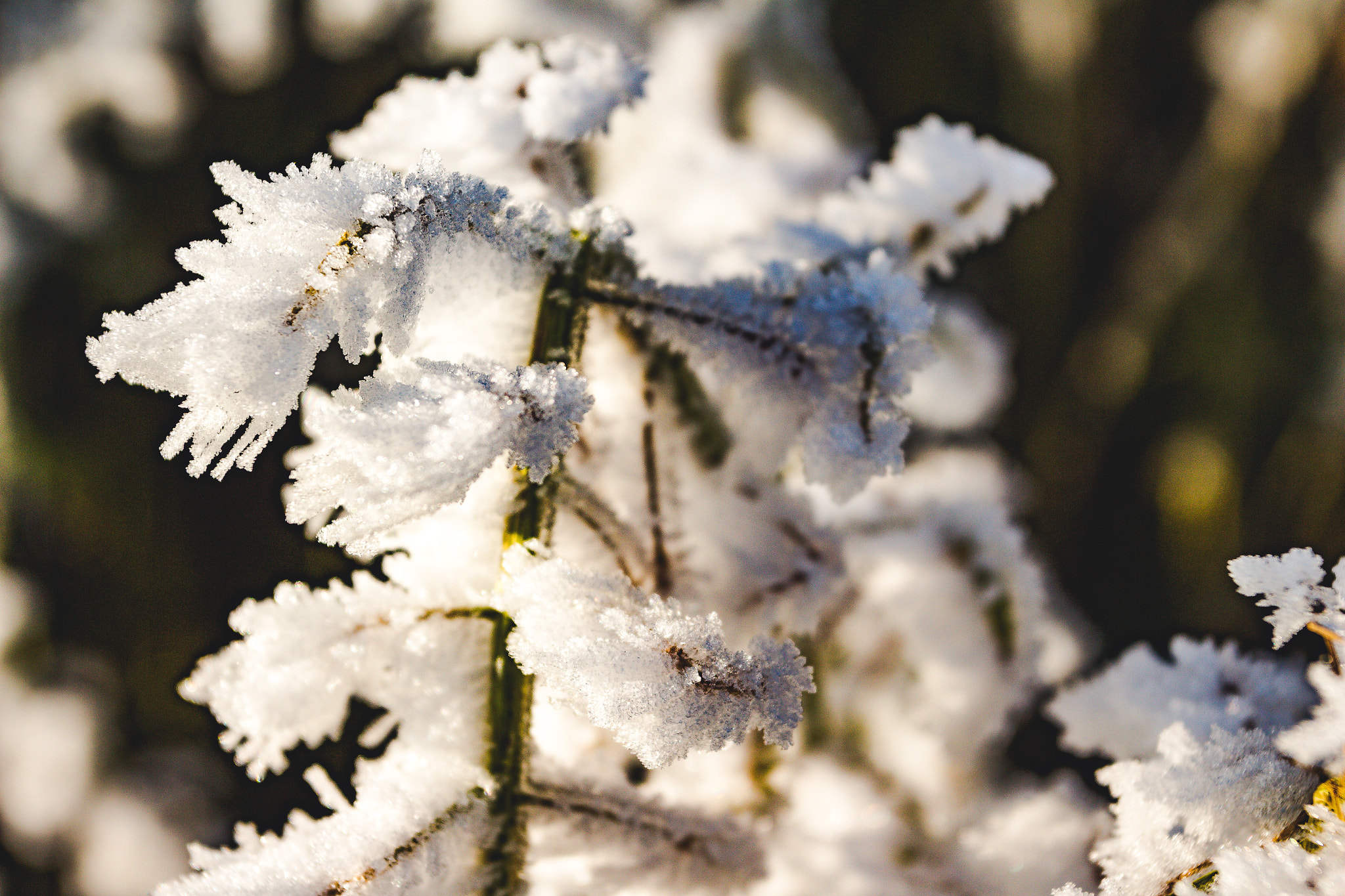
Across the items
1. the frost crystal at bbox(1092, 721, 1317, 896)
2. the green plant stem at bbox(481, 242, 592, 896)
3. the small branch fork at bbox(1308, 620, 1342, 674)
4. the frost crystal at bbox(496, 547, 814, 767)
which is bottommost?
the frost crystal at bbox(1092, 721, 1317, 896)

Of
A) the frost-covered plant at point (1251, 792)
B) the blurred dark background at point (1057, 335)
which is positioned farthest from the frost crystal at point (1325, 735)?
the blurred dark background at point (1057, 335)

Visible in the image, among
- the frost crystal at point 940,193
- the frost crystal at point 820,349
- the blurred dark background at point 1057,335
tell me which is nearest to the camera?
the frost crystal at point 820,349

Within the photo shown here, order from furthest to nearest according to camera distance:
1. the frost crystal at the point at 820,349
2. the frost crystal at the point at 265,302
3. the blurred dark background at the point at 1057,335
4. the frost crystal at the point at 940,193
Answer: the blurred dark background at the point at 1057,335 → the frost crystal at the point at 940,193 → the frost crystal at the point at 820,349 → the frost crystal at the point at 265,302

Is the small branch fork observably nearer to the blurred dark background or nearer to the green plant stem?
the green plant stem

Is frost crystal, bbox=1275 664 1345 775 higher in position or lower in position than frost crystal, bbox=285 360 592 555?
lower

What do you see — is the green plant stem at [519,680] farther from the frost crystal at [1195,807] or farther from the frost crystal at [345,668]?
the frost crystal at [1195,807]

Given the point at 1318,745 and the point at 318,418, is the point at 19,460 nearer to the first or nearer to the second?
the point at 318,418

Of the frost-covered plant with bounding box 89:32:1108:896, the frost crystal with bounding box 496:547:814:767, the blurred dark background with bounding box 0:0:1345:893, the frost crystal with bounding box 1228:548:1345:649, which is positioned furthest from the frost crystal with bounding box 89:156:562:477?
the blurred dark background with bounding box 0:0:1345:893
